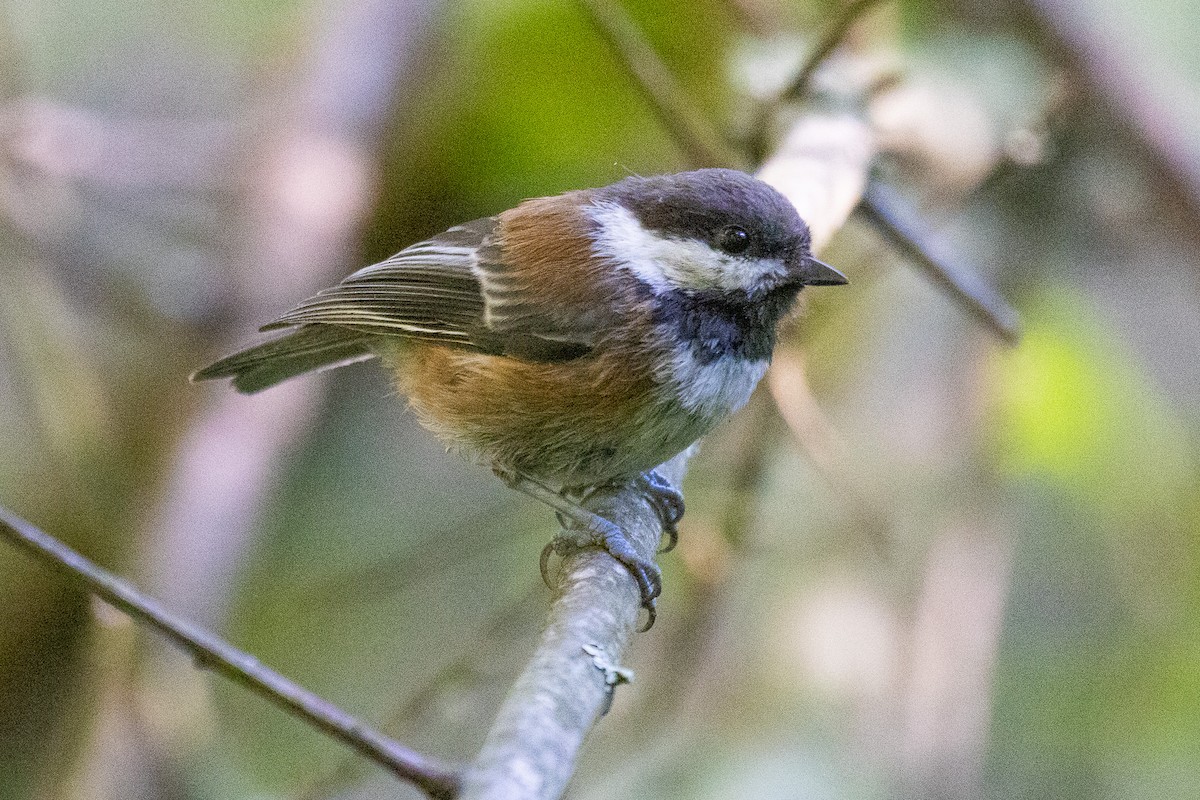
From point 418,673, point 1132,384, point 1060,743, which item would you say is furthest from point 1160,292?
point 418,673

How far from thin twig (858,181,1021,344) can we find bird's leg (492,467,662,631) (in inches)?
40.7

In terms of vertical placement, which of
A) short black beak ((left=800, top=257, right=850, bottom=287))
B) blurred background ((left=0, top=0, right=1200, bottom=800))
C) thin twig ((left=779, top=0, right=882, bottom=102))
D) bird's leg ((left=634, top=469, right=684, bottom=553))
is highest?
thin twig ((left=779, top=0, right=882, bottom=102))

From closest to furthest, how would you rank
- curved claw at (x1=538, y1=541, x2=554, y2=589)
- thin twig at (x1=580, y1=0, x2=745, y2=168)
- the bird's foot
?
the bird's foot < curved claw at (x1=538, y1=541, x2=554, y2=589) < thin twig at (x1=580, y1=0, x2=745, y2=168)

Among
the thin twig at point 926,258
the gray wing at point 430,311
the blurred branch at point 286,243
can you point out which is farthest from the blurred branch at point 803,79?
the blurred branch at point 286,243

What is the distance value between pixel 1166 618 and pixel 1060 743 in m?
0.52

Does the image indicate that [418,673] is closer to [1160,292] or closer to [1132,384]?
[1132,384]

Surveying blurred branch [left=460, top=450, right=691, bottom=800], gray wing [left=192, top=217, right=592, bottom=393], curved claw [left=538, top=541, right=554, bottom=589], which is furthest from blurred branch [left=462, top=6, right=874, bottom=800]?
gray wing [left=192, top=217, right=592, bottom=393]

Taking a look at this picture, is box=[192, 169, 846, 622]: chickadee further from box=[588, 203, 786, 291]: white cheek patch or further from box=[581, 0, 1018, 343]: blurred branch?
box=[581, 0, 1018, 343]: blurred branch

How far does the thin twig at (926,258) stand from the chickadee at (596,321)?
441 millimetres

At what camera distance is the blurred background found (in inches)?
139

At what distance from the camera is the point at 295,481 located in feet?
15.3

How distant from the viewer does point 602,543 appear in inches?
83.4

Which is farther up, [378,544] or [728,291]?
[728,291]

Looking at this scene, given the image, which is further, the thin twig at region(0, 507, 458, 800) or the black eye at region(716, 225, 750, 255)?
the black eye at region(716, 225, 750, 255)
